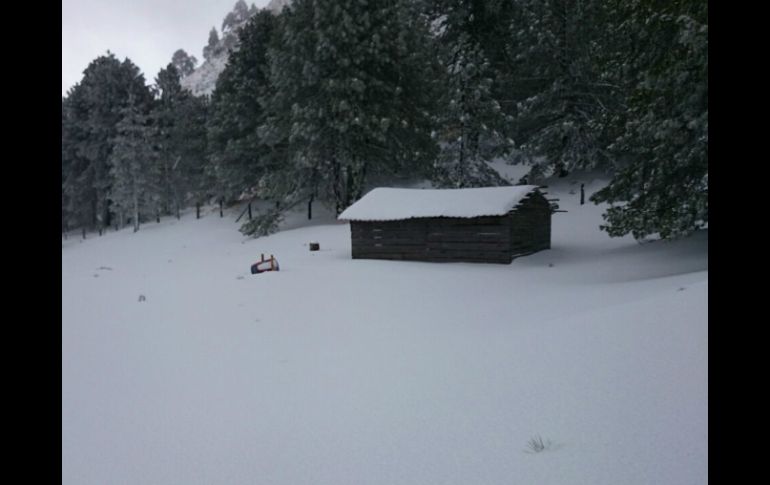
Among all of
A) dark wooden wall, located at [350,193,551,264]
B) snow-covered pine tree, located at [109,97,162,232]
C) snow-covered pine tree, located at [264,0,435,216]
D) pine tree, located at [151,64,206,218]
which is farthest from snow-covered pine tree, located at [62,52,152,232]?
dark wooden wall, located at [350,193,551,264]

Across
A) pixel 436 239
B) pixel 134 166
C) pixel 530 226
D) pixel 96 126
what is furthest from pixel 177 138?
pixel 530 226

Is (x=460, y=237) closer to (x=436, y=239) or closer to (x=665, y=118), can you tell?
(x=436, y=239)

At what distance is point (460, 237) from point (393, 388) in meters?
13.7

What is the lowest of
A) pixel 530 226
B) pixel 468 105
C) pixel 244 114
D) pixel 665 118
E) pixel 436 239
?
pixel 436 239

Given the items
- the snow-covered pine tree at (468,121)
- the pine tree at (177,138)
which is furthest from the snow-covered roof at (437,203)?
the pine tree at (177,138)

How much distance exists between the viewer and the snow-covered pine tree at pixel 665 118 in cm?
1212

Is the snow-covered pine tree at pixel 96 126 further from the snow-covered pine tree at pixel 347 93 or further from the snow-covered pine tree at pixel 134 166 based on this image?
the snow-covered pine tree at pixel 347 93

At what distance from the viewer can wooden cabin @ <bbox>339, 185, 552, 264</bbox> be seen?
60.1 ft

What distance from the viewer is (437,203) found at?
19.8 metres

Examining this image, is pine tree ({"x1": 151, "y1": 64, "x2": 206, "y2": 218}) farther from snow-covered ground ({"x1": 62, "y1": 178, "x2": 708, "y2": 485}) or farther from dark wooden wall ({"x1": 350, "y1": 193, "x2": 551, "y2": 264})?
snow-covered ground ({"x1": 62, "y1": 178, "x2": 708, "y2": 485})

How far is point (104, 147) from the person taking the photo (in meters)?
45.0

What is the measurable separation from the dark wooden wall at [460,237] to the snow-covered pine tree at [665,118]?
3866 mm
